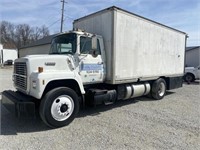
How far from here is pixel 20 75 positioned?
550 cm

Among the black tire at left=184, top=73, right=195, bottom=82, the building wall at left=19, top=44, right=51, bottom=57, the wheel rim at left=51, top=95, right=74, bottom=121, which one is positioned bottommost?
the wheel rim at left=51, top=95, right=74, bottom=121

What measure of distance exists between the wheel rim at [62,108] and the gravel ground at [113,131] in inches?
12.2

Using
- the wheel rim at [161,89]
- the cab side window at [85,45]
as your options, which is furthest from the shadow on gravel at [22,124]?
the wheel rim at [161,89]

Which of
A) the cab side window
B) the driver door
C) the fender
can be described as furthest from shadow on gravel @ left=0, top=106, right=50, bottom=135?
the cab side window

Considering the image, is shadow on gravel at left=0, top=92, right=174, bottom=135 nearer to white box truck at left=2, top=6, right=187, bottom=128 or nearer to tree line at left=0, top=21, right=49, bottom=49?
white box truck at left=2, top=6, right=187, bottom=128

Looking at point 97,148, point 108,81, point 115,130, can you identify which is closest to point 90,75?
point 108,81

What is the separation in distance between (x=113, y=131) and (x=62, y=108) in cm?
148

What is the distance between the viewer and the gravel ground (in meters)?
4.19

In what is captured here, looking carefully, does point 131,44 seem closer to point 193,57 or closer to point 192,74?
point 192,74

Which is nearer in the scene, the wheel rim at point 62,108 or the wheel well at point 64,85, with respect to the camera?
the wheel rim at point 62,108

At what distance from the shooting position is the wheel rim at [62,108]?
16.8 ft

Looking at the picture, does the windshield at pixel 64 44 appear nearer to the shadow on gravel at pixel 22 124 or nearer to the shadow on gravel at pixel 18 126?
the shadow on gravel at pixel 22 124

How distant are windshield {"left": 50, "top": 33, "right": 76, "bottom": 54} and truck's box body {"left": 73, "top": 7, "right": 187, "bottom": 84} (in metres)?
1.23

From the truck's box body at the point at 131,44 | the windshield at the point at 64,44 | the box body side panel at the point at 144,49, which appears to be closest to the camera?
the windshield at the point at 64,44
